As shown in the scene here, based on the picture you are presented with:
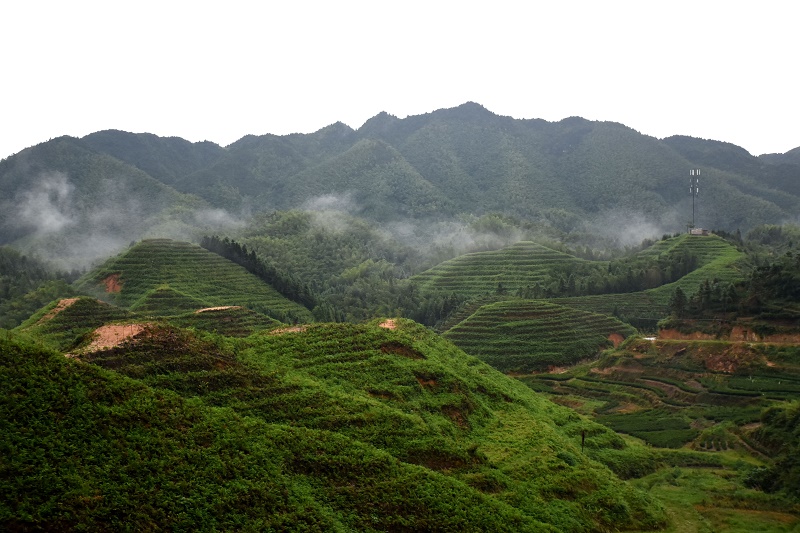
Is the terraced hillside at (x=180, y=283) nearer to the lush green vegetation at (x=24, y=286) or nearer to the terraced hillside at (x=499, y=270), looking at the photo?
the lush green vegetation at (x=24, y=286)

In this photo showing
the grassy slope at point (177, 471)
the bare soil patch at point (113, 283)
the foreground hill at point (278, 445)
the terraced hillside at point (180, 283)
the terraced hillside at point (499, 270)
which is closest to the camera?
the grassy slope at point (177, 471)

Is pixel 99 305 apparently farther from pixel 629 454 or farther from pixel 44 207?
pixel 44 207

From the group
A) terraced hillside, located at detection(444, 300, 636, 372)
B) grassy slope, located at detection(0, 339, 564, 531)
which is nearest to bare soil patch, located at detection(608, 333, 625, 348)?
terraced hillside, located at detection(444, 300, 636, 372)

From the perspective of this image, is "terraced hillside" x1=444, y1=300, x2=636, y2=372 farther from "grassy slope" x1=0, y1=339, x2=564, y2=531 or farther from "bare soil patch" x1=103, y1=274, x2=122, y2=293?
"grassy slope" x1=0, y1=339, x2=564, y2=531

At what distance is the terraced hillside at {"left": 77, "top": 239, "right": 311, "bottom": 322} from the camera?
66438 millimetres

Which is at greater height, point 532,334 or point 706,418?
point 532,334

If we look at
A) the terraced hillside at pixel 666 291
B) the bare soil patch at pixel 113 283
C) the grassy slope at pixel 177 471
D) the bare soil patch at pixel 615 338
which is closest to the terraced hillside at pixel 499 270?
the terraced hillside at pixel 666 291

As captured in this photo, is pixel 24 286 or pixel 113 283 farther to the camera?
pixel 24 286

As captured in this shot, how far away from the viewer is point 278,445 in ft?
62.4

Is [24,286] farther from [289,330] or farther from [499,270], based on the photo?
[499,270]

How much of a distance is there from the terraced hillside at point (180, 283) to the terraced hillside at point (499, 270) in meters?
26.0

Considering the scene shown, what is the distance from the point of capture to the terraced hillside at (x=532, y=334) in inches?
2447

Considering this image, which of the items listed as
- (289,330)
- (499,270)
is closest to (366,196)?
(499,270)

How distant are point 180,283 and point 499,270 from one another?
4413 cm
